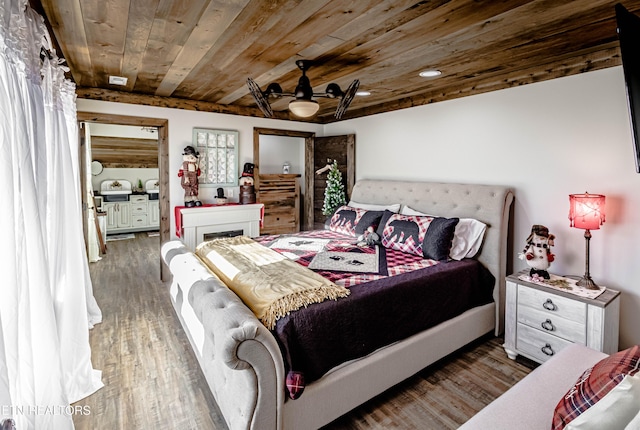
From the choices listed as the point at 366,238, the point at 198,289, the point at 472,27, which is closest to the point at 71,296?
the point at 198,289

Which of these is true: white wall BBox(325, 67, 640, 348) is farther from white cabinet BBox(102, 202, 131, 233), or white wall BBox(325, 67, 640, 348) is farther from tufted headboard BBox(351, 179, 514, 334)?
white cabinet BBox(102, 202, 131, 233)

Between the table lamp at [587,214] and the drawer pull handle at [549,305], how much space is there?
0.88 feet

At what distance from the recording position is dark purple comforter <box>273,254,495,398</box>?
179cm

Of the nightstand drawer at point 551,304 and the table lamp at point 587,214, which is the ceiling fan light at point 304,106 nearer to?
the table lamp at point 587,214

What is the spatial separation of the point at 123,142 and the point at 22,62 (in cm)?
663

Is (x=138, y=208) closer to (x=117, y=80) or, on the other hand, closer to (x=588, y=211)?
(x=117, y=80)

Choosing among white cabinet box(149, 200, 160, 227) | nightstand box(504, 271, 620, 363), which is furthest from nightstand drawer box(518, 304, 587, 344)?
white cabinet box(149, 200, 160, 227)

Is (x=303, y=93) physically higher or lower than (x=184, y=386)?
higher

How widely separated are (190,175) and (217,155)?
527 millimetres

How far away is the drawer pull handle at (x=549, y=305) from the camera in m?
2.40

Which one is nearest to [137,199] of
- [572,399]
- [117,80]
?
[117,80]

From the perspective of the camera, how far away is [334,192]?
16.5 ft

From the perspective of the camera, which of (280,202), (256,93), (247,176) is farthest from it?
(280,202)

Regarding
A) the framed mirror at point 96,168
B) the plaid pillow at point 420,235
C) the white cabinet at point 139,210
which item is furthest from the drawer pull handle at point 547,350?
the framed mirror at point 96,168
